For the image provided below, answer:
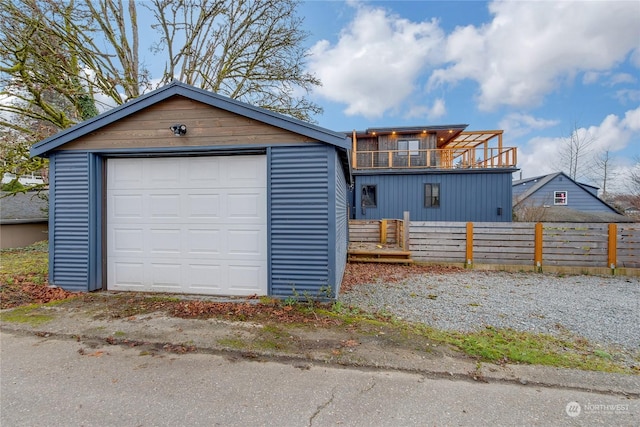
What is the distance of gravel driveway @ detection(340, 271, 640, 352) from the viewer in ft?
12.7

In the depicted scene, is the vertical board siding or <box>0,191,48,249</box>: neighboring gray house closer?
the vertical board siding

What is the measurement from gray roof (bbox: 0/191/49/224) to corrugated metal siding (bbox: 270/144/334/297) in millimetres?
11831

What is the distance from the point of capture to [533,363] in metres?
2.80

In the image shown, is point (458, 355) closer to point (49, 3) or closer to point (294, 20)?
point (294, 20)

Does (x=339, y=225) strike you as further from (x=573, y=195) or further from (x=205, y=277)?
(x=573, y=195)

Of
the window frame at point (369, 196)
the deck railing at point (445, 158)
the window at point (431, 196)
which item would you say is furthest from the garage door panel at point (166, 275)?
the window at point (431, 196)

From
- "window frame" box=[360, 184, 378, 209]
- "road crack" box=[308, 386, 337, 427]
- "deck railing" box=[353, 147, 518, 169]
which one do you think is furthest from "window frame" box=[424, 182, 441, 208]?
"road crack" box=[308, 386, 337, 427]

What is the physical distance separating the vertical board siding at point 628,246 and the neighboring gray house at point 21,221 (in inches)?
712

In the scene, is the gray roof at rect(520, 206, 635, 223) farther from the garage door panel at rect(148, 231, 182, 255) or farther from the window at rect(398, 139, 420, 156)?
the garage door panel at rect(148, 231, 182, 255)

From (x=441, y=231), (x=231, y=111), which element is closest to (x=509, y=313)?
(x=441, y=231)

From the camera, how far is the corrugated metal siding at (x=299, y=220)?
4578 millimetres

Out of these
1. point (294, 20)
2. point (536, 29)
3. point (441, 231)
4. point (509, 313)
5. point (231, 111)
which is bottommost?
point (509, 313)

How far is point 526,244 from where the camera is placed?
7539 mm

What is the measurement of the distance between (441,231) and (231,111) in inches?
245
